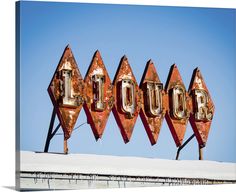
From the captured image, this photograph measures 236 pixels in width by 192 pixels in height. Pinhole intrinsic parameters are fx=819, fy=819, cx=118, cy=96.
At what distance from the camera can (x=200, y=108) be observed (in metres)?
9.98

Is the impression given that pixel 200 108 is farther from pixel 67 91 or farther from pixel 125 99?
pixel 67 91

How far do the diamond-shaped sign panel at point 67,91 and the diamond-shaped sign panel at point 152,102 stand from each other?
84 cm

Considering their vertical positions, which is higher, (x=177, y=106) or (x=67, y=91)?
(x=67, y=91)

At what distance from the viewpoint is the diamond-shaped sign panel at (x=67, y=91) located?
29.6ft

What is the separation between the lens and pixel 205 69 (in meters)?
9.99

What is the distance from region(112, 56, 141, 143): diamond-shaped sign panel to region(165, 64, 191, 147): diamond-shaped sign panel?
0.44 m

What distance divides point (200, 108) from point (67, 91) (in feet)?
5.95

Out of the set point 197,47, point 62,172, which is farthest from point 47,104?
point 197,47

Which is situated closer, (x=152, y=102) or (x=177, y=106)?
(x=152, y=102)

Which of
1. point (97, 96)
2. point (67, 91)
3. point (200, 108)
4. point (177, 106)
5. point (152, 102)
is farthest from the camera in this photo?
point (200, 108)

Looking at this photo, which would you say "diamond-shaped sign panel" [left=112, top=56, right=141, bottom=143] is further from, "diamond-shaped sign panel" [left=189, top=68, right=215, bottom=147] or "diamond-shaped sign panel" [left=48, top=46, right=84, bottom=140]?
"diamond-shaped sign panel" [left=189, top=68, right=215, bottom=147]

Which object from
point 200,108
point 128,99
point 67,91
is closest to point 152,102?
point 128,99

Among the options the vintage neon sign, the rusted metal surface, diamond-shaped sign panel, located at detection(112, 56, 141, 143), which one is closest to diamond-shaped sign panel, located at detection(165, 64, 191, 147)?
the vintage neon sign

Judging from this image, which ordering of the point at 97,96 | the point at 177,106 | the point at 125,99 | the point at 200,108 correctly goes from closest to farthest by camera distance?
the point at 97,96
the point at 125,99
the point at 177,106
the point at 200,108
